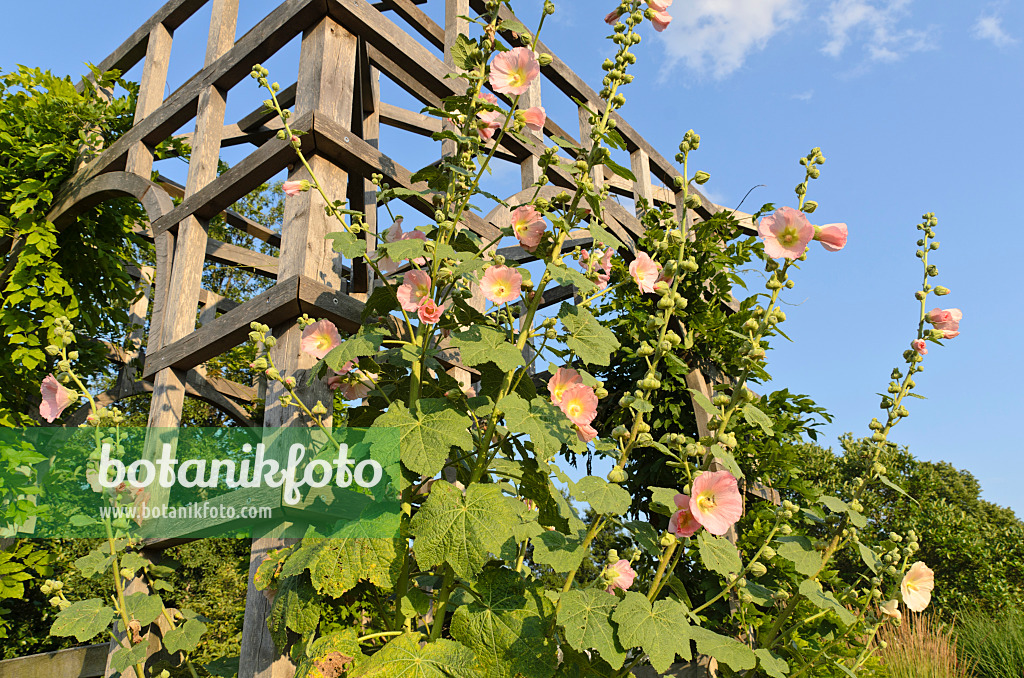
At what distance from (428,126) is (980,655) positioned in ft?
17.6

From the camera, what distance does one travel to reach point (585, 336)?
1.46 m

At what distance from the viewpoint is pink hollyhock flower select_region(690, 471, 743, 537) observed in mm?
1242

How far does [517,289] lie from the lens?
147cm

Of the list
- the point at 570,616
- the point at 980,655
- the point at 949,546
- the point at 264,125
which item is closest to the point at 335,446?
the point at 570,616

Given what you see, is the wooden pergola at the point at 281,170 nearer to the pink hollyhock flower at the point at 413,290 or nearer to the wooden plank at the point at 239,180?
the wooden plank at the point at 239,180

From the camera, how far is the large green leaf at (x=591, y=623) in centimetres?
116

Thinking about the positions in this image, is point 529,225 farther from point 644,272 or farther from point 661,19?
point 661,19

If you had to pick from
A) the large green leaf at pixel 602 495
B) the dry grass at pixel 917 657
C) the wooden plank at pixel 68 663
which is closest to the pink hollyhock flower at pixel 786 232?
the large green leaf at pixel 602 495

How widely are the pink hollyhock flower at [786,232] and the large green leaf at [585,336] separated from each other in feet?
1.21

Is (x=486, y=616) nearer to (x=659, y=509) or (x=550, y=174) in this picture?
(x=659, y=509)

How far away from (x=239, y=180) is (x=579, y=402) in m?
1.77

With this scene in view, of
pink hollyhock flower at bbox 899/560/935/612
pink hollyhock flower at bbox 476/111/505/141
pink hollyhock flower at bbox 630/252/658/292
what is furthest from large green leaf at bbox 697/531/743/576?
pink hollyhock flower at bbox 476/111/505/141

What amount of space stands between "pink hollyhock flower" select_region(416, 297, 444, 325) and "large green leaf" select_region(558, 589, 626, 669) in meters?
0.64

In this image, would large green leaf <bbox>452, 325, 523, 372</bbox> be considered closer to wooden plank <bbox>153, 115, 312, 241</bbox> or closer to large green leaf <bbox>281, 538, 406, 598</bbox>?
large green leaf <bbox>281, 538, 406, 598</bbox>
